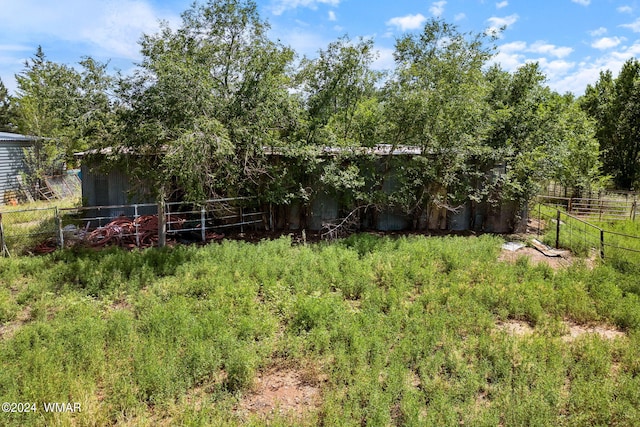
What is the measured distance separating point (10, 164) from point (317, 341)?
1894cm

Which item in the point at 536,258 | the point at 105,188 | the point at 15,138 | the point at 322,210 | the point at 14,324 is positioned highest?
the point at 15,138

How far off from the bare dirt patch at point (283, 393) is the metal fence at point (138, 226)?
5.79 metres

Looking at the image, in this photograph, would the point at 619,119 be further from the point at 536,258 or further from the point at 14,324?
the point at 14,324

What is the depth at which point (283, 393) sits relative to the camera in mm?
4289

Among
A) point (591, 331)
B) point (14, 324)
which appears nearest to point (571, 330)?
point (591, 331)

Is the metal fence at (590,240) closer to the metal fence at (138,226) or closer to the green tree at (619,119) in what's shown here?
the metal fence at (138,226)

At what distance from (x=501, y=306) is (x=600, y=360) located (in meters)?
1.75

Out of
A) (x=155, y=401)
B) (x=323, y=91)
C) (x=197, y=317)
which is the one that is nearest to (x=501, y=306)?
(x=197, y=317)

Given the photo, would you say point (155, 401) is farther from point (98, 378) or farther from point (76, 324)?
point (76, 324)

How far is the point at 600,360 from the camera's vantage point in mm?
4582

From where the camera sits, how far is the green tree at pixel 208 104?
7785 millimetres

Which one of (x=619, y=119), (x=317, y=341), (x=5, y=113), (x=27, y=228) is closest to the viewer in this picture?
(x=317, y=341)

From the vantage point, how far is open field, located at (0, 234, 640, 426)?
3.86 metres

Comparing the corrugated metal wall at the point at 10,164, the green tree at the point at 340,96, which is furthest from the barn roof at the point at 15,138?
the green tree at the point at 340,96
